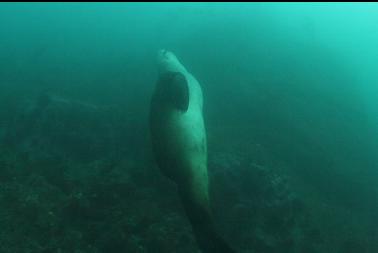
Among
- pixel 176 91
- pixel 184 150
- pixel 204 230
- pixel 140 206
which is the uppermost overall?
pixel 176 91

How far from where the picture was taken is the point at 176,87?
4.28 m

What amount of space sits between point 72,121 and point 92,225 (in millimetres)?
4076

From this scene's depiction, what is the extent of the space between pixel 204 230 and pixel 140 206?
442 centimetres

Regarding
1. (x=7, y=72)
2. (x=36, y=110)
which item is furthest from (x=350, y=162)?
(x=7, y=72)

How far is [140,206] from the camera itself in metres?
7.55

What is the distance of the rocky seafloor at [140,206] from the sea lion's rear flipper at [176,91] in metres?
3.43

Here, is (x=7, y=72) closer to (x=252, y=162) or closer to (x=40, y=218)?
(x=40, y=218)

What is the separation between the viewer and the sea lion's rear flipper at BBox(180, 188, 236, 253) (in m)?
3.29

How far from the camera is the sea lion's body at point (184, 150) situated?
3318mm

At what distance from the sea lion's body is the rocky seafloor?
338 centimetres

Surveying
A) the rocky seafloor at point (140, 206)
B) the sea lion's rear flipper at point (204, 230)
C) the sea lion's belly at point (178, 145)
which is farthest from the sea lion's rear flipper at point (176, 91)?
the rocky seafloor at point (140, 206)

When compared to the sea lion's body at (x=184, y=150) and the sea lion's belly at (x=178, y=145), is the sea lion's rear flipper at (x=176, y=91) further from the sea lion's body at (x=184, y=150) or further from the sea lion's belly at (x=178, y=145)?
the sea lion's belly at (x=178, y=145)

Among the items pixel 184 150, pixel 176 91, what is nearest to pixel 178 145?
pixel 184 150

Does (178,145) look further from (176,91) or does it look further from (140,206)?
(140,206)
